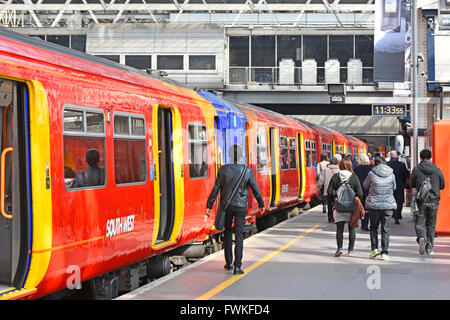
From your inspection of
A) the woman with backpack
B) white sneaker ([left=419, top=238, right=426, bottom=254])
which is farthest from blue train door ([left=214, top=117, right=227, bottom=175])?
white sneaker ([left=419, top=238, right=426, bottom=254])

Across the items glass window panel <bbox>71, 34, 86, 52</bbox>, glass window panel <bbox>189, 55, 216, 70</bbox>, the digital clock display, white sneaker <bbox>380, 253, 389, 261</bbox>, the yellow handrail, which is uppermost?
glass window panel <bbox>71, 34, 86, 52</bbox>

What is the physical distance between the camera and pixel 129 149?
9.22 metres

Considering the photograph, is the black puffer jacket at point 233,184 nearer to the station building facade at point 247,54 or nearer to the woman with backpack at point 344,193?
the woman with backpack at point 344,193

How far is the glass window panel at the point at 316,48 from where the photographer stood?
153 feet

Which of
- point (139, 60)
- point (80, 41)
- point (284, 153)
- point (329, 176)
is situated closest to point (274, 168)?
point (329, 176)

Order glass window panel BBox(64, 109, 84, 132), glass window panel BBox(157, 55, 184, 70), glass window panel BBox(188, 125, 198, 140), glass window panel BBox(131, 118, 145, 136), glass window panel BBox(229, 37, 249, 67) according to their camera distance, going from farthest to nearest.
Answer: glass window panel BBox(229, 37, 249, 67) → glass window panel BBox(157, 55, 184, 70) → glass window panel BBox(188, 125, 198, 140) → glass window panel BBox(131, 118, 145, 136) → glass window panel BBox(64, 109, 84, 132)

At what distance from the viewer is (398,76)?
2255 cm

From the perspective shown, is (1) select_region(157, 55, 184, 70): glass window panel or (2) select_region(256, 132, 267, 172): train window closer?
(2) select_region(256, 132, 267, 172): train window

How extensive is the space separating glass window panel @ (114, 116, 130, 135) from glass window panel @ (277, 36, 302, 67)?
3806cm

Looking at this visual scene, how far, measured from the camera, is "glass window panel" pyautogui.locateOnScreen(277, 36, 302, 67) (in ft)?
153

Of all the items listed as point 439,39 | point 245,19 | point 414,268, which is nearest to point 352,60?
point 245,19

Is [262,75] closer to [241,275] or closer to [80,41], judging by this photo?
[80,41]

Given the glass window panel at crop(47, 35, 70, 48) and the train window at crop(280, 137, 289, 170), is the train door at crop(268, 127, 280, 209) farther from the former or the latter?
the glass window panel at crop(47, 35, 70, 48)
